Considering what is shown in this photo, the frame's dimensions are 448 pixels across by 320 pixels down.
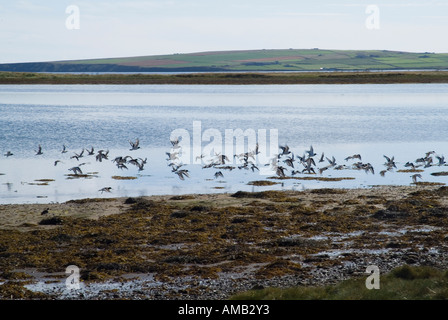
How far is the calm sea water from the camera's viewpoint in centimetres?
2630

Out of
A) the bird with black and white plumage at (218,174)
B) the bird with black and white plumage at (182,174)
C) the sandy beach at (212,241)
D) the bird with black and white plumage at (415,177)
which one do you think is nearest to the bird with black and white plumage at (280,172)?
the bird with black and white plumage at (218,174)

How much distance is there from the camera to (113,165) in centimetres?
3212

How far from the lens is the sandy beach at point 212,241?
44.3 ft

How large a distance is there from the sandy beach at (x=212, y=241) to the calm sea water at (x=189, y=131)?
125 inches

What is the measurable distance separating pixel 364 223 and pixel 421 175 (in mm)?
10607

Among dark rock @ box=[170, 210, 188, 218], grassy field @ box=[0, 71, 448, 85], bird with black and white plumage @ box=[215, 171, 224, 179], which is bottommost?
dark rock @ box=[170, 210, 188, 218]

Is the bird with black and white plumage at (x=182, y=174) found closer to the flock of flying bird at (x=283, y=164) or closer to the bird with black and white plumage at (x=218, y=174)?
the flock of flying bird at (x=283, y=164)

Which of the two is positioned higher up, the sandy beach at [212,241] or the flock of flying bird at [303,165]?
the flock of flying bird at [303,165]

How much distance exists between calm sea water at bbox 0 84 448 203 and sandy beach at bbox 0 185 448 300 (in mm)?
3175

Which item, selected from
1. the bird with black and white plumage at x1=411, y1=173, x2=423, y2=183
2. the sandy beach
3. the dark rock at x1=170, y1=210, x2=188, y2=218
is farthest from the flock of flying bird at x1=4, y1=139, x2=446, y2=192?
the dark rock at x1=170, y1=210, x2=188, y2=218

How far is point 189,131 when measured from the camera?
48.3 meters

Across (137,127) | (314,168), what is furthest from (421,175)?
(137,127)

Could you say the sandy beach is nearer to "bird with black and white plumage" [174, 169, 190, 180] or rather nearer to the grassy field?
"bird with black and white plumage" [174, 169, 190, 180]

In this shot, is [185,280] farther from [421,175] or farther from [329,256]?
[421,175]
